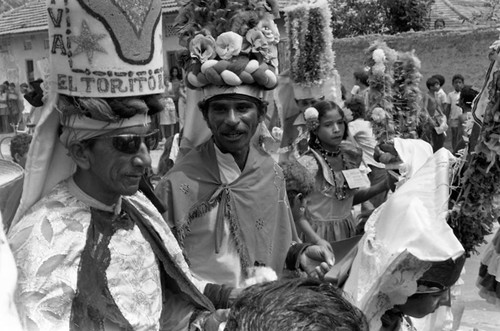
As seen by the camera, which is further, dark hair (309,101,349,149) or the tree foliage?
the tree foliage

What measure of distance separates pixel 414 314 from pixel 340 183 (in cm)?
266

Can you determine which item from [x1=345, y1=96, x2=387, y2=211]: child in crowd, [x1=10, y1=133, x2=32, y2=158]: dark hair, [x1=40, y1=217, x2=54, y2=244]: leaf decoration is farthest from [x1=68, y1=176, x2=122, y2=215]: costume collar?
[x1=345, y1=96, x2=387, y2=211]: child in crowd

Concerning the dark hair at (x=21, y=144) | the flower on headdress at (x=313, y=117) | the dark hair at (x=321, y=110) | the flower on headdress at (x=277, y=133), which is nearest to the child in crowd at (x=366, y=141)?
the flower on headdress at (x=277, y=133)

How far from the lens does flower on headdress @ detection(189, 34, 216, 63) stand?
380cm

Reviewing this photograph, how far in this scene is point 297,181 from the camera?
5.12 metres

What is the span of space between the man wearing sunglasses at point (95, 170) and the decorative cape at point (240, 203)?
0.88 metres

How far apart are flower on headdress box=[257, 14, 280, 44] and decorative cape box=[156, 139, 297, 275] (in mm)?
590

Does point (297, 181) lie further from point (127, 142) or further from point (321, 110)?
point (127, 142)

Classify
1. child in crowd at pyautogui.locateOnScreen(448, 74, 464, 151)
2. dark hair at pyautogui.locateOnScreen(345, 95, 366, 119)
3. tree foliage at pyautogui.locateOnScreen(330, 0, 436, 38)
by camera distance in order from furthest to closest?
1. tree foliage at pyautogui.locateOnScreen(330, 0, 436, 38)
2. child in crowd at pyautogui.locateOnScreen(448, 74, 464, 151)
3. dark hair at pyautogui.locateOnScreen(345, 95, 366, 119)

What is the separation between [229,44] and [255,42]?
15 cm

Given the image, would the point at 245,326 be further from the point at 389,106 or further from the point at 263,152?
the point at 389,106

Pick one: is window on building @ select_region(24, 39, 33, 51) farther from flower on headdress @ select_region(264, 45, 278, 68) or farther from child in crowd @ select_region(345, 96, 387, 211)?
flower on headdress @ select_region(264, 45, 278, 68)

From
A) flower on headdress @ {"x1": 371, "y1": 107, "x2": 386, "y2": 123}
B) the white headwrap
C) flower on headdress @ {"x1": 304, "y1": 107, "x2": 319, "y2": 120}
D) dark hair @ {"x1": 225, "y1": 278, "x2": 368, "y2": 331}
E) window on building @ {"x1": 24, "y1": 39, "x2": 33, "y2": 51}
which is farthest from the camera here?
window on building @ {"x1": 24, "y1": 39, "x2": 33, "y2": 51}

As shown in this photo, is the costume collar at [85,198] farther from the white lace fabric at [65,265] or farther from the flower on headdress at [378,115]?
the flower on headdress at [378,115]
